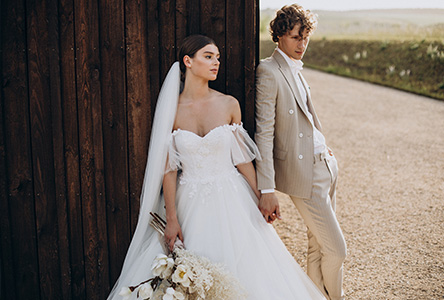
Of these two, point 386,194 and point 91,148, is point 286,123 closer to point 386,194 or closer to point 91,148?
point 91,148

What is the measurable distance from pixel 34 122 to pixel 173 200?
46.5 inches

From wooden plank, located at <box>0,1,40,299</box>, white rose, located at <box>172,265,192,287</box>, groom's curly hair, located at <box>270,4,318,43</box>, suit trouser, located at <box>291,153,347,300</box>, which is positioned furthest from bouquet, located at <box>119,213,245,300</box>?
groom's curly hair, located at <box>270,4,318,43</box>

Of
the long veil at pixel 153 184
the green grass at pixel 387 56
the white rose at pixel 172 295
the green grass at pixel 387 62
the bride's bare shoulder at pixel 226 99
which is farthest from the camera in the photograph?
the green grass at pixel 387 56

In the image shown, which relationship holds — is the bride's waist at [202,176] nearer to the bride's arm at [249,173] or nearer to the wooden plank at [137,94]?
the bride's arm at [249,173]

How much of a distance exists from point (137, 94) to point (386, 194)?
5295mm

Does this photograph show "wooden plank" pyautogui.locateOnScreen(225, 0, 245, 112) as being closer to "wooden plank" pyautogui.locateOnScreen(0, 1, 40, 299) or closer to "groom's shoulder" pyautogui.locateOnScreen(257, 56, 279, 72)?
"groom's shoulder" pyautogui.locateOnScreen(257, 56, 279, 72)

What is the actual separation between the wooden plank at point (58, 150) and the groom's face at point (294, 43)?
1.65m

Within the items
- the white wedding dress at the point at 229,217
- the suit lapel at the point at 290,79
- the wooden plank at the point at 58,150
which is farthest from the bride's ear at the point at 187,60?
the wooden plank at the point at 58,150

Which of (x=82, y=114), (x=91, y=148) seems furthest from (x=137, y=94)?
(x=91, y=148)

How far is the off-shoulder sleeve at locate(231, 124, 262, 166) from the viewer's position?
3.42 metres

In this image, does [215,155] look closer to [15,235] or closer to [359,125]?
[15,235]

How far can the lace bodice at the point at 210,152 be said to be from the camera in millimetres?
3299

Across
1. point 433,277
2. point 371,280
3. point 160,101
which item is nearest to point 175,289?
point 160,101

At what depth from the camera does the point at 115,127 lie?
361 centimetres
